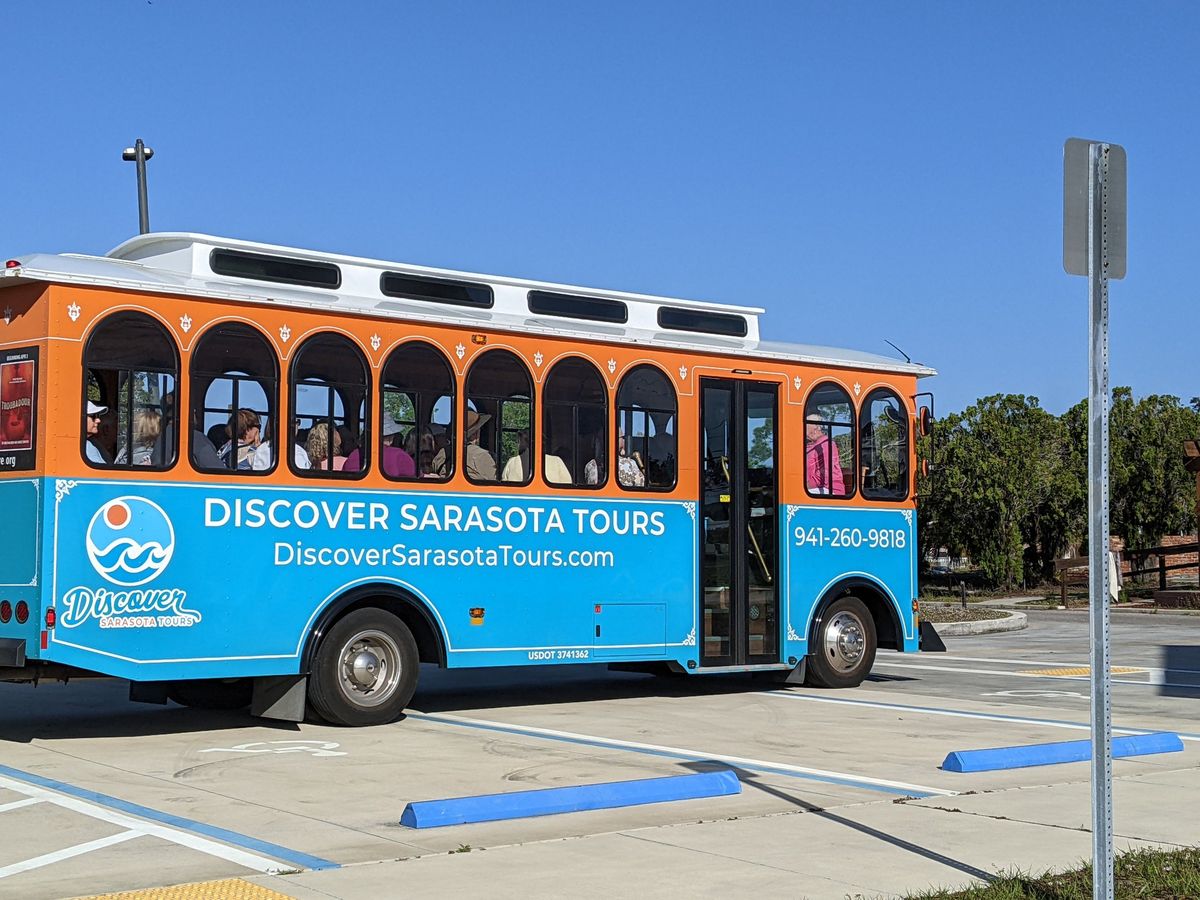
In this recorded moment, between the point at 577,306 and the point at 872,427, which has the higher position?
the point at 577,306

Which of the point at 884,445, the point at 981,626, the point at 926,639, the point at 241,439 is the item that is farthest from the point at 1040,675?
the point at 241,439

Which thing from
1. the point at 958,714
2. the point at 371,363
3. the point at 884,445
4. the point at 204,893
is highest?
the point at 371,363

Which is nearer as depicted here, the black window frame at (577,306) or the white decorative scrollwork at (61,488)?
the white decorative scrollwork at (61,488)

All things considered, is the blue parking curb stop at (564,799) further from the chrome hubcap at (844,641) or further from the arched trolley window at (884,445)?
the arched trolley window at (884,445)

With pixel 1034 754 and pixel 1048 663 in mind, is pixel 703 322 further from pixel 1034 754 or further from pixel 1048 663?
pixel 1048 663

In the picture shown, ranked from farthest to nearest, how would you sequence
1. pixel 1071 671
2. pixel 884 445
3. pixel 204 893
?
pixel 1071 671 < pixel 884 445 < pixel 204 893

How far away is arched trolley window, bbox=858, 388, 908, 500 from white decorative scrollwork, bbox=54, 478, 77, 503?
28.2ft

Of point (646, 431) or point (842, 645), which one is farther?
point (842, 645)

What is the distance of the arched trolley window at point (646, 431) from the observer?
14234 millimetres

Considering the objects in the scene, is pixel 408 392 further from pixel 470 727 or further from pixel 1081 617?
pixel 1081 617

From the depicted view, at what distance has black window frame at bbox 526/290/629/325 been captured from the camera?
1384cm

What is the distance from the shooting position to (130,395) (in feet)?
36.9

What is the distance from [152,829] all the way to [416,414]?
5472 millimetres

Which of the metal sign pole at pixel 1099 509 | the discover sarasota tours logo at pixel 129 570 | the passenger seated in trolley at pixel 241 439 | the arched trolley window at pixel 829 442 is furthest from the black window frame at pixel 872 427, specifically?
the metal sign pole at pixel 1099 509
